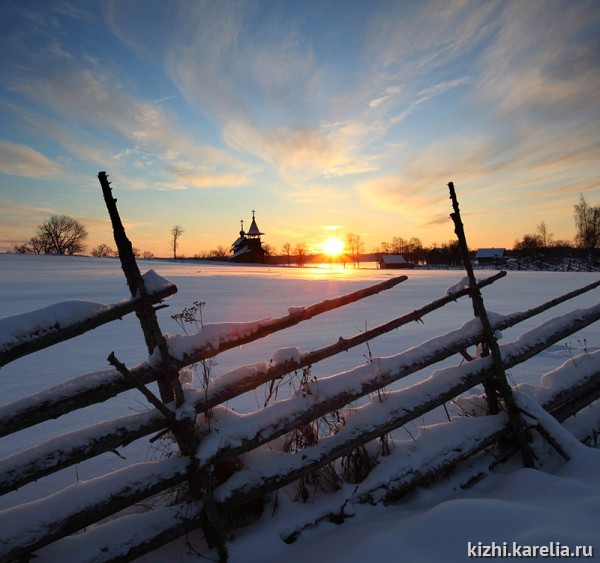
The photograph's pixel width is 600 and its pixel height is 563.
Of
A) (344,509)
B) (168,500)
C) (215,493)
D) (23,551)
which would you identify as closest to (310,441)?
(344,509)

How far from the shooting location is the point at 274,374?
7.34 feet

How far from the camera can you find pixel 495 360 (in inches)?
112

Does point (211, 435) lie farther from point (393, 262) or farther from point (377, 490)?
point (393, 262)

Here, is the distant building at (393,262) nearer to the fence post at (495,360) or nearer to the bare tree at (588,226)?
the bare tree at (588,226)

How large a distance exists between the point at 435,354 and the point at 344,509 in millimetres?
1237

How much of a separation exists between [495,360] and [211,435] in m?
2.22

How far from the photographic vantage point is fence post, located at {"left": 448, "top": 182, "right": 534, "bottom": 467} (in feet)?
8.77

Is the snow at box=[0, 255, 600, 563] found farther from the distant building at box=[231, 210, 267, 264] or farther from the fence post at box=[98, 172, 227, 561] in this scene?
the distant building at box=[231, 210, 267, 264]

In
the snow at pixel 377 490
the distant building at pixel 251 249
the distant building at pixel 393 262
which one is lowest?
the distant building at pixel 393 262

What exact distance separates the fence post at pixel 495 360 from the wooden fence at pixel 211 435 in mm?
10

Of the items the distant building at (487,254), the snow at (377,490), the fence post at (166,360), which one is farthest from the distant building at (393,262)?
the fence post at (166,360)

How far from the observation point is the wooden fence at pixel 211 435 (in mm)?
1730

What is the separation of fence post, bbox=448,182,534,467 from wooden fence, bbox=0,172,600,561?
0.03 feet

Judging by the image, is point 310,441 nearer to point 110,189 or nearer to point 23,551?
point 23,551
